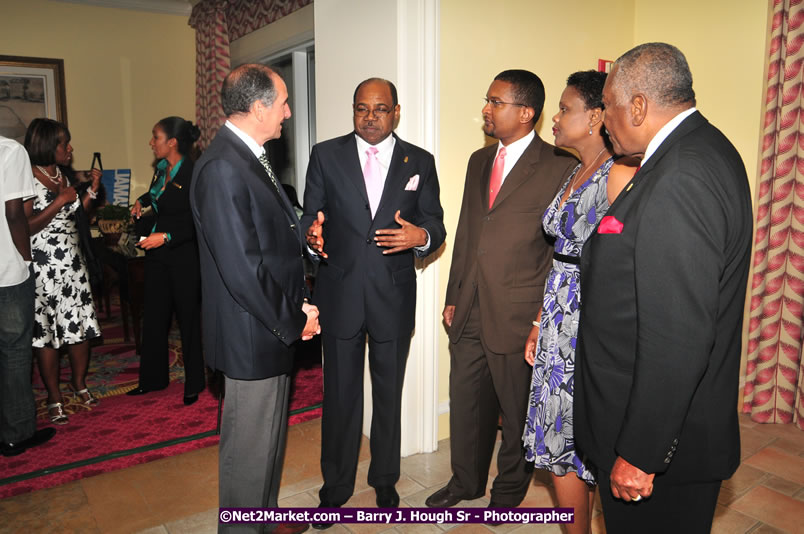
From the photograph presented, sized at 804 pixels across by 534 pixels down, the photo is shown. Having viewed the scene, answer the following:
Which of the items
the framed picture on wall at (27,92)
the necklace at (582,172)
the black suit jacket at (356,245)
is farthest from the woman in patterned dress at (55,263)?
the framed picture on wall at (27,92)

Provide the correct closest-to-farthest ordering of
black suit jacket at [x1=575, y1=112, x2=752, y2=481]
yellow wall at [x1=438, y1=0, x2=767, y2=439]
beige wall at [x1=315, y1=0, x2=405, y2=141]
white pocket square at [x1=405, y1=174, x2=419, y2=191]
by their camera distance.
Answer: black suit jacket at [x1=575, y1=112, x2=752, y2=481] → white pocket square at [x1=405, y1=174, x2=419, y2=191] → beige wall at [x1=315, y1=0, x2=405, y2=141] → yellow wall at [x1=438, y1=0, x2=767, y2=439]

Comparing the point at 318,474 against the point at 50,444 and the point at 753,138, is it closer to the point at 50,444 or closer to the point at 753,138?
the point at 50,444

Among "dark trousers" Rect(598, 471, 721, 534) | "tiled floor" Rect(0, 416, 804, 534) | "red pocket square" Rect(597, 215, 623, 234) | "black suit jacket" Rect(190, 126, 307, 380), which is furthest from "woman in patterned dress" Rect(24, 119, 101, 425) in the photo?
"dark trousers" Rect(598, 471, 721, 534)

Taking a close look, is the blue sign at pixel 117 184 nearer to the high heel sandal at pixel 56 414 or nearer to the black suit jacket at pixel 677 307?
the high heel sandal at pixel 56 414

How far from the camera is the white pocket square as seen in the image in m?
2.64

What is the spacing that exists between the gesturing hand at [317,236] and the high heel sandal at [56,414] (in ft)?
7.50

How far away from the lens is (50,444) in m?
3.32

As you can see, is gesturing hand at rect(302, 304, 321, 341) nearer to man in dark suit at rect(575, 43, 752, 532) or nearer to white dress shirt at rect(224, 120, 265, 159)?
white dress shirt at rect(224, 120, 265, 159)

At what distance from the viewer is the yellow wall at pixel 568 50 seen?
3156mm

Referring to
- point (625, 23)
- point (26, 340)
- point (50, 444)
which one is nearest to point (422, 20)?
point (625, 23)

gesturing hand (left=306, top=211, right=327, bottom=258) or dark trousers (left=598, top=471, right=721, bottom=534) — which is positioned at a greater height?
gesturing hand (left=306, top=211, right=327, bottom=258)

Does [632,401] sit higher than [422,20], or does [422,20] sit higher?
[422,20]

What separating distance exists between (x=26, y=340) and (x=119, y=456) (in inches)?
31.7

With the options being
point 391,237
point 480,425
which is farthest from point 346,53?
point 480,425
